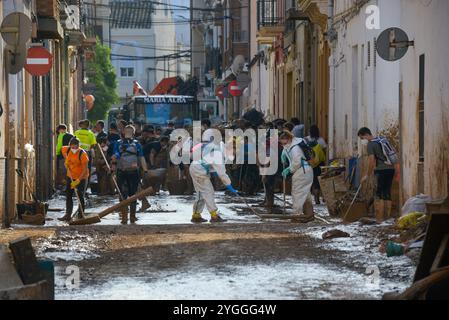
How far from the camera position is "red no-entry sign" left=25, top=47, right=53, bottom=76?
82.1 ft

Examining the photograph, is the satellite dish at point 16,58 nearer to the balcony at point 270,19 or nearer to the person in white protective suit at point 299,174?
the person in white protective suit at point 299,174

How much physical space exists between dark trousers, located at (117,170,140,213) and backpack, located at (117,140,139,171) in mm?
99

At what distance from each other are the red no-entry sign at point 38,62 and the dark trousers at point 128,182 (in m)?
2.63

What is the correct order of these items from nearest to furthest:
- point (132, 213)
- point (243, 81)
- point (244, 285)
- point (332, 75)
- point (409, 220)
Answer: point (244, 285) < point (409, 220) < point (132, 213) < point (332, 75) < point (243, 81)

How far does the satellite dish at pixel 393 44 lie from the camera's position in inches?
826

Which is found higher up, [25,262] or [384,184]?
[384,184]

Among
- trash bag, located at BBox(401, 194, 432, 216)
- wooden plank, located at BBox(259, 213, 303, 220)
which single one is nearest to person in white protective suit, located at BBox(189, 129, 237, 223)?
wooden plank, located at BBox(259, 213, 303, 220)

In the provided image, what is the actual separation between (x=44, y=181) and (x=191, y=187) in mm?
4433

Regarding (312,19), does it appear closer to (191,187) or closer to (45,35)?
(191,187)

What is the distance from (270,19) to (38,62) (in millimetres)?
23111

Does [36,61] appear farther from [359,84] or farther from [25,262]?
[25,262]

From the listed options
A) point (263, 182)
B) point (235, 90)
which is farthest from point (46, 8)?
point (235, 90)

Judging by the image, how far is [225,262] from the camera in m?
14.9

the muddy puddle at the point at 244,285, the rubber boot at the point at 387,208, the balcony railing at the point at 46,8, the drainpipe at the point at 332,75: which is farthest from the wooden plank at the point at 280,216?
the drainpipe at the point at 332,75
